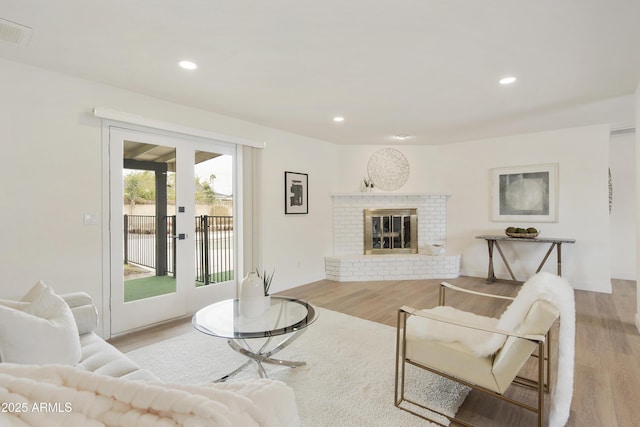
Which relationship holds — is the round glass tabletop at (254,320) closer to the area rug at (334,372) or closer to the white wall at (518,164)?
the area rug at (334,372)

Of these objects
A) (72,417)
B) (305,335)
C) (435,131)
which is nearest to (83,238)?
(305,335)

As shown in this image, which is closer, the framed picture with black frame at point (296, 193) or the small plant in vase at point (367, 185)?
the framed picture with black frame at point (296, 193)

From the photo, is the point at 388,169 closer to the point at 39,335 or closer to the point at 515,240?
the point at 515,240

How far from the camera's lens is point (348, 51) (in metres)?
2.34

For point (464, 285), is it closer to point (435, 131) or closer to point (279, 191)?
point (435, 131)

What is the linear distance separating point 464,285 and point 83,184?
5087 mm

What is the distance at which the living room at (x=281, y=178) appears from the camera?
8.30 ft

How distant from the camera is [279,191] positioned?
4621mm

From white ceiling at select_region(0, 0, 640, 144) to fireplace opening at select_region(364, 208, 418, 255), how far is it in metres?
2.35

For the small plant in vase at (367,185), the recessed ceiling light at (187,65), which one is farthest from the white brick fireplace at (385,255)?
the recessed ceiling light at (187,65)

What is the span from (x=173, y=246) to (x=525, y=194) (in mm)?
5248

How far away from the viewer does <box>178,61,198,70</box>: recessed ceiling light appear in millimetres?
2500

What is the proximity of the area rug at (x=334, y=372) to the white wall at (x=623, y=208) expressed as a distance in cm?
494

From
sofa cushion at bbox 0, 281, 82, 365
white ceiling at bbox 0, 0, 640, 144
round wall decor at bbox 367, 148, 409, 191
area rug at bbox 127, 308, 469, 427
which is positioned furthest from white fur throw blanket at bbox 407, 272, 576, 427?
round wall decor at bbox 367, 148, 409, 191
